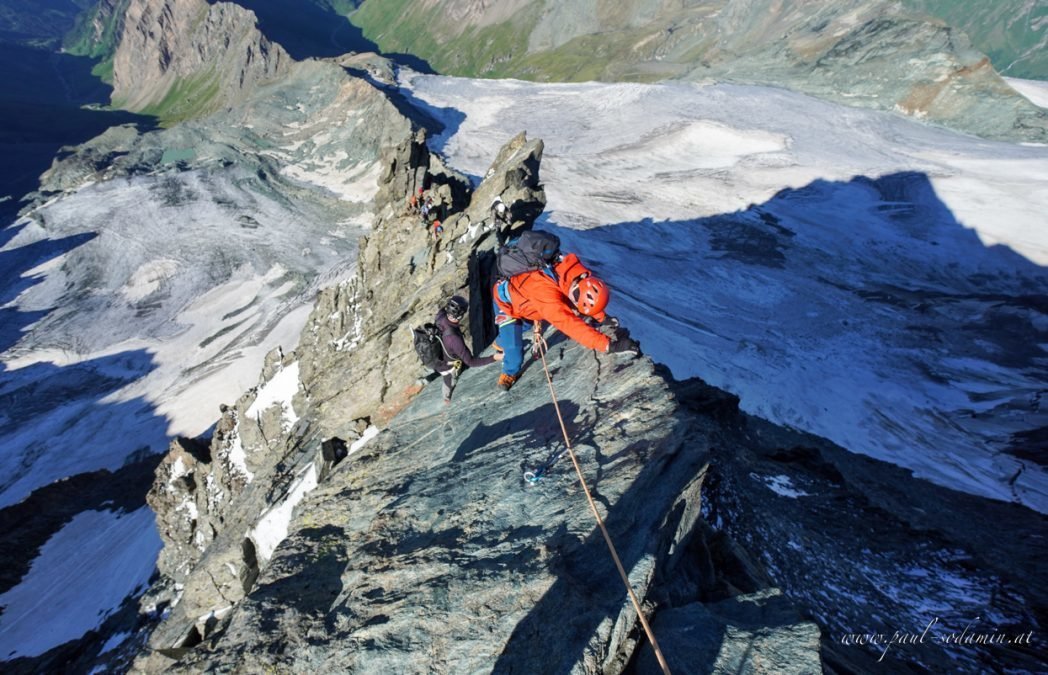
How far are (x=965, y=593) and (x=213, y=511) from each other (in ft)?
65.5

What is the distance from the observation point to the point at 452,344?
32.2 ft

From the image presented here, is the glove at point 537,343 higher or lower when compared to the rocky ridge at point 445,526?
higher

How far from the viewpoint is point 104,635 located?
20.5m

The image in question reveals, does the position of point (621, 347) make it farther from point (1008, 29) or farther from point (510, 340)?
point (1008, 29)

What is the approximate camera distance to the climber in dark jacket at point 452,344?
9.81m

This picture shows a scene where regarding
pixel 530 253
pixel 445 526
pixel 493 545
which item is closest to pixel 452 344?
pixel 530 253

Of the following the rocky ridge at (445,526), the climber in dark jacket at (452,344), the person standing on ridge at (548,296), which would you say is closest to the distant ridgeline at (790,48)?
the person standing on ridge at (548,296)

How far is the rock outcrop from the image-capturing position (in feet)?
409

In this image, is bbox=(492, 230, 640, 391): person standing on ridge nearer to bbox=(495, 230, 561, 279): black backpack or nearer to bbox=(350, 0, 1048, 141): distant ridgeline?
bbox=(495, 230, 561, 279): black backpack

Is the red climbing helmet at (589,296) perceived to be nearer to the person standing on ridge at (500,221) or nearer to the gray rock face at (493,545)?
the gray rock face at (493,545)

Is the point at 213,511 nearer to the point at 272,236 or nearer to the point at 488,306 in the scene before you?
the point at 488,306

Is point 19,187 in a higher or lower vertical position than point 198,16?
lower

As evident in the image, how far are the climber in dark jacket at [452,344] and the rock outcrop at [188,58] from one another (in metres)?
132

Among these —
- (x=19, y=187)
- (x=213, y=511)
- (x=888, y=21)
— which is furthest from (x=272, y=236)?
(x=19, y=187)
